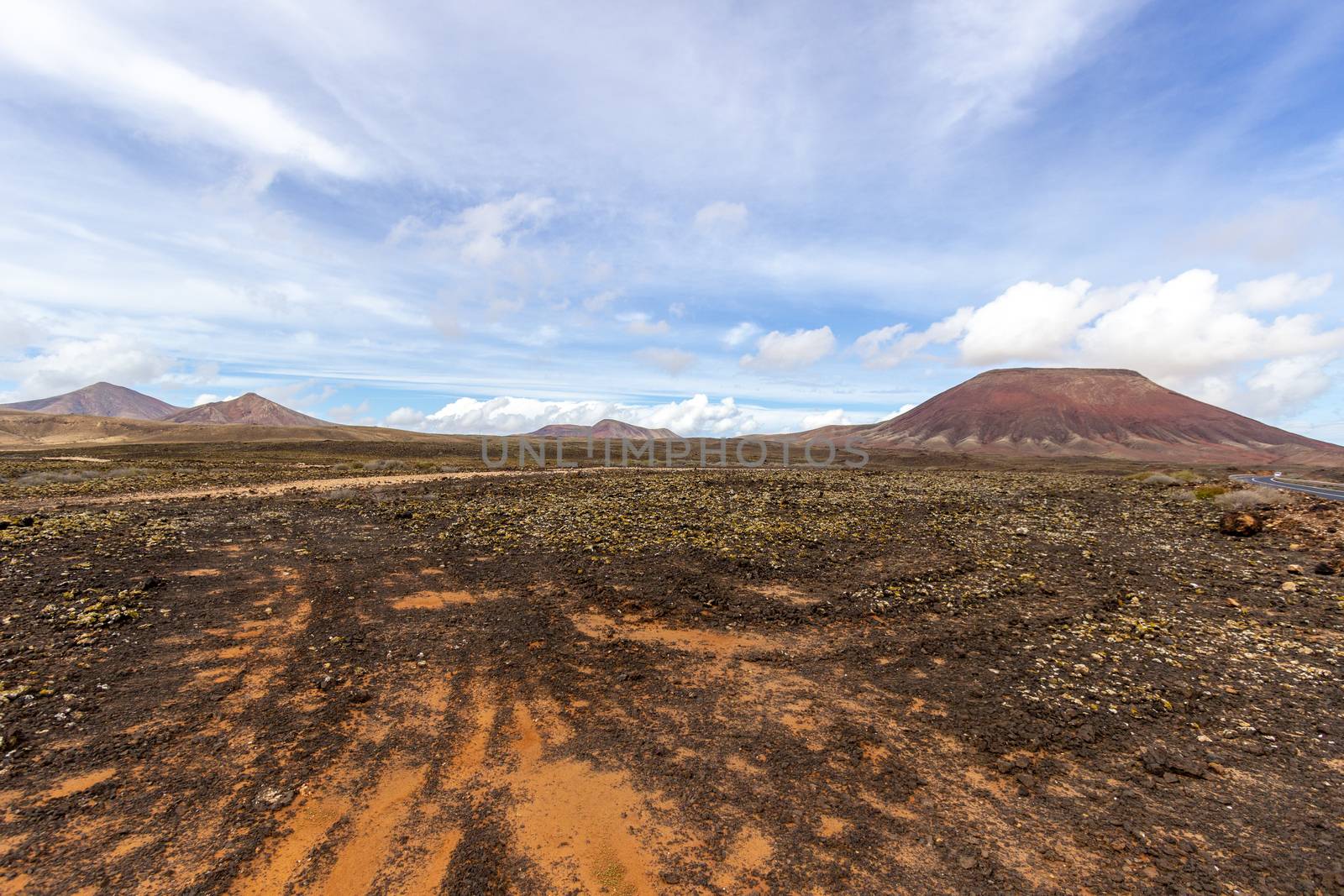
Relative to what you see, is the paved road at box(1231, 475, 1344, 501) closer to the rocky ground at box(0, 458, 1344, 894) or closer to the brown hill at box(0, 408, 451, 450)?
the rocky ground at box(0, 458, 1344, 894)

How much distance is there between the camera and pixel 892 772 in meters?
7.68

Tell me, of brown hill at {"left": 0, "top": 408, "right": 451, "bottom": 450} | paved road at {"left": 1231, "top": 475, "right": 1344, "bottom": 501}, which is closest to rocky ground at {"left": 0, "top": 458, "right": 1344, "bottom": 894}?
paved road at {"left": 1231, "top": 475, "right": 1344, "bottom": 501}

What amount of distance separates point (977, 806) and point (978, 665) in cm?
466

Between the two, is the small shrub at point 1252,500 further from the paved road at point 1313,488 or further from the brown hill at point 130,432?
the brown hill at point 130,432

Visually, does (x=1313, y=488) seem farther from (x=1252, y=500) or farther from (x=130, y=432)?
(x=130, y=432)

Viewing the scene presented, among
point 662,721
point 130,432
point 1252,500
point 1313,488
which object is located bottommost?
point 662,721

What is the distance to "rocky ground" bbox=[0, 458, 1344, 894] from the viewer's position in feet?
19.8

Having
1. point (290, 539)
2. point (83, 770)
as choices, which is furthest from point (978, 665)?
point (290, 539)

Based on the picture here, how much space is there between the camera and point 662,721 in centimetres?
893

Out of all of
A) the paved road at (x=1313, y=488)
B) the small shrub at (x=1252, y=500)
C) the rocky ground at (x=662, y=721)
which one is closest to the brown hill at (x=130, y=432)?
the rocky ground at (x=662, y=721)

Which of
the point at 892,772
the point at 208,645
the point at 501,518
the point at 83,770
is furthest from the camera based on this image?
the point at 501,518

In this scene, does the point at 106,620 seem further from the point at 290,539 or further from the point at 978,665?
the point at 978,665

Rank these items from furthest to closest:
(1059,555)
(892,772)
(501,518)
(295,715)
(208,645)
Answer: (501,518), (1059,555), (208,645), (295,715), (892,772)

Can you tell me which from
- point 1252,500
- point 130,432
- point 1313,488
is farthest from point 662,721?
point 130,432
